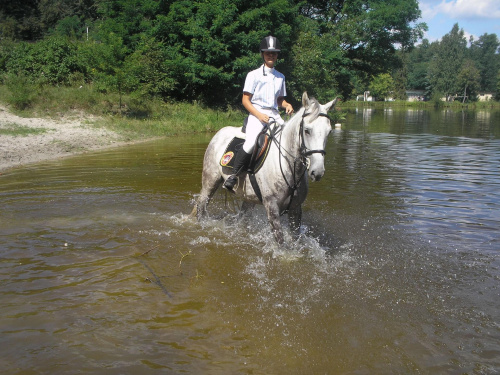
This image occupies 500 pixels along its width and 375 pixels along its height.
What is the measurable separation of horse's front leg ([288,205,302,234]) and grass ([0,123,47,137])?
1408 cm

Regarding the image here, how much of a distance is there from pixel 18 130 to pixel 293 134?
15160 mm

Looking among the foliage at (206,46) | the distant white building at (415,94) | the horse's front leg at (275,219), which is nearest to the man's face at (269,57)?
the horse's front leg at (275,219)

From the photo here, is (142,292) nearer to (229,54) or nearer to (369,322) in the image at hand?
(369,322)

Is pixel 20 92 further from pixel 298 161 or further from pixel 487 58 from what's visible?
pixel 487 58

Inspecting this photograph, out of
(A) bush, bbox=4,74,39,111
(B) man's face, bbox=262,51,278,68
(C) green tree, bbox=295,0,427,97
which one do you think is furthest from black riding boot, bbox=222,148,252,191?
(C) green tree, bbox=295,0,427,97

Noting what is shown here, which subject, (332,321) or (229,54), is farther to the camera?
(229,54)

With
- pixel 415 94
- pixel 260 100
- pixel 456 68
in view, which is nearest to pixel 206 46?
pixel 260 100

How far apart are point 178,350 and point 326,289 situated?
7.08 feet

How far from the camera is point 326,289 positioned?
519 cm

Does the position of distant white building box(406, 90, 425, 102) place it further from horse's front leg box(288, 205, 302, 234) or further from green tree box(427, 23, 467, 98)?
horse's front leg box(288, 205, 302, 234)

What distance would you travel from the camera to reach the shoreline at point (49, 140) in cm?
1402

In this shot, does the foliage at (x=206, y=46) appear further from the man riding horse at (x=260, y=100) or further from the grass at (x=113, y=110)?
the man riding horse at (x=260, y=100)

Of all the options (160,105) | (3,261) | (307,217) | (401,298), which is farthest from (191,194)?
(160,105)

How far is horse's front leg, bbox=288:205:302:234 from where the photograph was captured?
20.8ft
